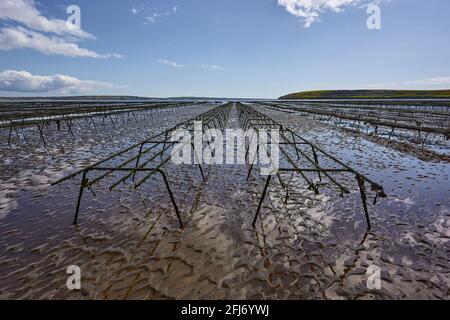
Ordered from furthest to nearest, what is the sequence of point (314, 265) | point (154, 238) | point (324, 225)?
point (324, 225) < point (154, 238) < point (314, 265)

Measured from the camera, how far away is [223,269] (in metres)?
5.35

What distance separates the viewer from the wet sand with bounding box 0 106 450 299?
483cm

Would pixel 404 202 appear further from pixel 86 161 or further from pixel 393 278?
pixel 86 161

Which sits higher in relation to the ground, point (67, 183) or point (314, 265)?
point (67, 183)

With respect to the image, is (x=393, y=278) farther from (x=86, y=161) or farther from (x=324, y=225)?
(x=86, y=161)

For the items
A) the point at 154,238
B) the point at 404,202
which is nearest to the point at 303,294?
the point at 154,238

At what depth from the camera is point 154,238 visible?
6418mm

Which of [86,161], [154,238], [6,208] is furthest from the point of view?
[86,161]

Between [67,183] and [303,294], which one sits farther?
[67,183]

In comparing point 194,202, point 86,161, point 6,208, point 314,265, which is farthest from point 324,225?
point 86,161

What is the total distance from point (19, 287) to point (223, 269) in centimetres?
391

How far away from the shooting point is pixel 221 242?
20.7ft

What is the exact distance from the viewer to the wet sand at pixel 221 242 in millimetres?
4828
